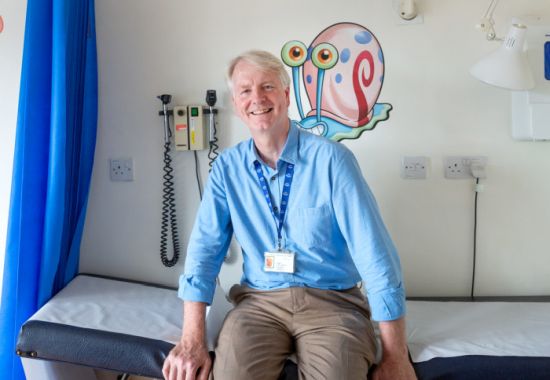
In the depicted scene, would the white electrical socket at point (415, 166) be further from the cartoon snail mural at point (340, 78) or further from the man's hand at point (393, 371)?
the man's hand at point (393, 371)

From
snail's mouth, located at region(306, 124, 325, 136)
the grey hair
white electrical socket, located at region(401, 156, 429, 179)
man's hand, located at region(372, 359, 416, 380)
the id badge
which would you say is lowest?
man's hand, located at region(372, 359, 416, 380)

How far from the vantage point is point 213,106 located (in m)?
1.76

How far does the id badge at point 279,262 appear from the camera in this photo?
1212 mm

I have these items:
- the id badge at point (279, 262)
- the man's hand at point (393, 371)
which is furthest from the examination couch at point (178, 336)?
the id badge at point (279, 262)

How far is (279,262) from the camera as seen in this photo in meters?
1.22

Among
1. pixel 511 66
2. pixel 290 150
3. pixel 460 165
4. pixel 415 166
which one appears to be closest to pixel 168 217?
pixel 290 150

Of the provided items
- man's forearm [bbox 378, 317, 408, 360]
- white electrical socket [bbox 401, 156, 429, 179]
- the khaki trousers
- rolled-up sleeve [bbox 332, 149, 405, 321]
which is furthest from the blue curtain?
white electrical socket [bbox 401, 156, 429, 179]

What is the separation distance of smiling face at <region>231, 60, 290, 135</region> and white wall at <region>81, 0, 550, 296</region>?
49 cm

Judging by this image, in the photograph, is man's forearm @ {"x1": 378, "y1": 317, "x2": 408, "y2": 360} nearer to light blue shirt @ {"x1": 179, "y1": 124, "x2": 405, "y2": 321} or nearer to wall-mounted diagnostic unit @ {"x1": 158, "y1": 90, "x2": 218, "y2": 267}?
light blue shirt @ {"x1": 179, "y1": 124, "x2": 405, "y2": 321}

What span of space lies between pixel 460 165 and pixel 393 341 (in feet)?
2.96

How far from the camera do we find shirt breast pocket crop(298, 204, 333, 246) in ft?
3.98

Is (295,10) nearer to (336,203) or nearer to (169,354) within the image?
(336,203)

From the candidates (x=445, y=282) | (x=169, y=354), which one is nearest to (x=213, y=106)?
(x=169, y=354)

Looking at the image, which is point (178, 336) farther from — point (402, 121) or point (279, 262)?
point (402, 121)
